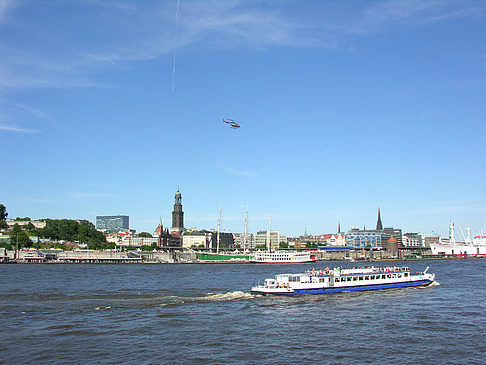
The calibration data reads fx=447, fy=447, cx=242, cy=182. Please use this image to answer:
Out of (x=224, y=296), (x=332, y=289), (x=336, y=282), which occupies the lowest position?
(x=224, y=296)

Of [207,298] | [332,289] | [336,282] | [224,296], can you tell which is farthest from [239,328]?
[336,282]

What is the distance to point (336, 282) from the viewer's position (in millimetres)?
64938

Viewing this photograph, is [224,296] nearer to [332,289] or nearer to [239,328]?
[332,289]

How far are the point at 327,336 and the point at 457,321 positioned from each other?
16360 millimetres

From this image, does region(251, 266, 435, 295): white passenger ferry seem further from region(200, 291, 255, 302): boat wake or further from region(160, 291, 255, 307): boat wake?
region(160, 291, 255, 307): boat wake

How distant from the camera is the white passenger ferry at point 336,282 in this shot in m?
62.1

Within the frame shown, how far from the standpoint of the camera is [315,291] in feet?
207

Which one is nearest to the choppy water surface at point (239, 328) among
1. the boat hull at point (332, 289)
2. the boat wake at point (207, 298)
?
the boat wake at point (207, 298)

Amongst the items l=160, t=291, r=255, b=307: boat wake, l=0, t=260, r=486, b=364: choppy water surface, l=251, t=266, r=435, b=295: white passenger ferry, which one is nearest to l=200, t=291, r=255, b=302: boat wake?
l=160, t=291, r=255, b=307: boat wake

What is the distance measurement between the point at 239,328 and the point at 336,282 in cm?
2785

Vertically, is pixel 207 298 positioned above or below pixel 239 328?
above

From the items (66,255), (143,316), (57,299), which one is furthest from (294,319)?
(66,255)

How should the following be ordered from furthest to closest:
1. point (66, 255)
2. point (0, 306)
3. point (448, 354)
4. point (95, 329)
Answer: point (66, 255) → point (0, 306) → point (95, 329) → point (448, 354)

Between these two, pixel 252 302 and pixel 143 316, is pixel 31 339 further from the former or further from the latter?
pixel 252 302
